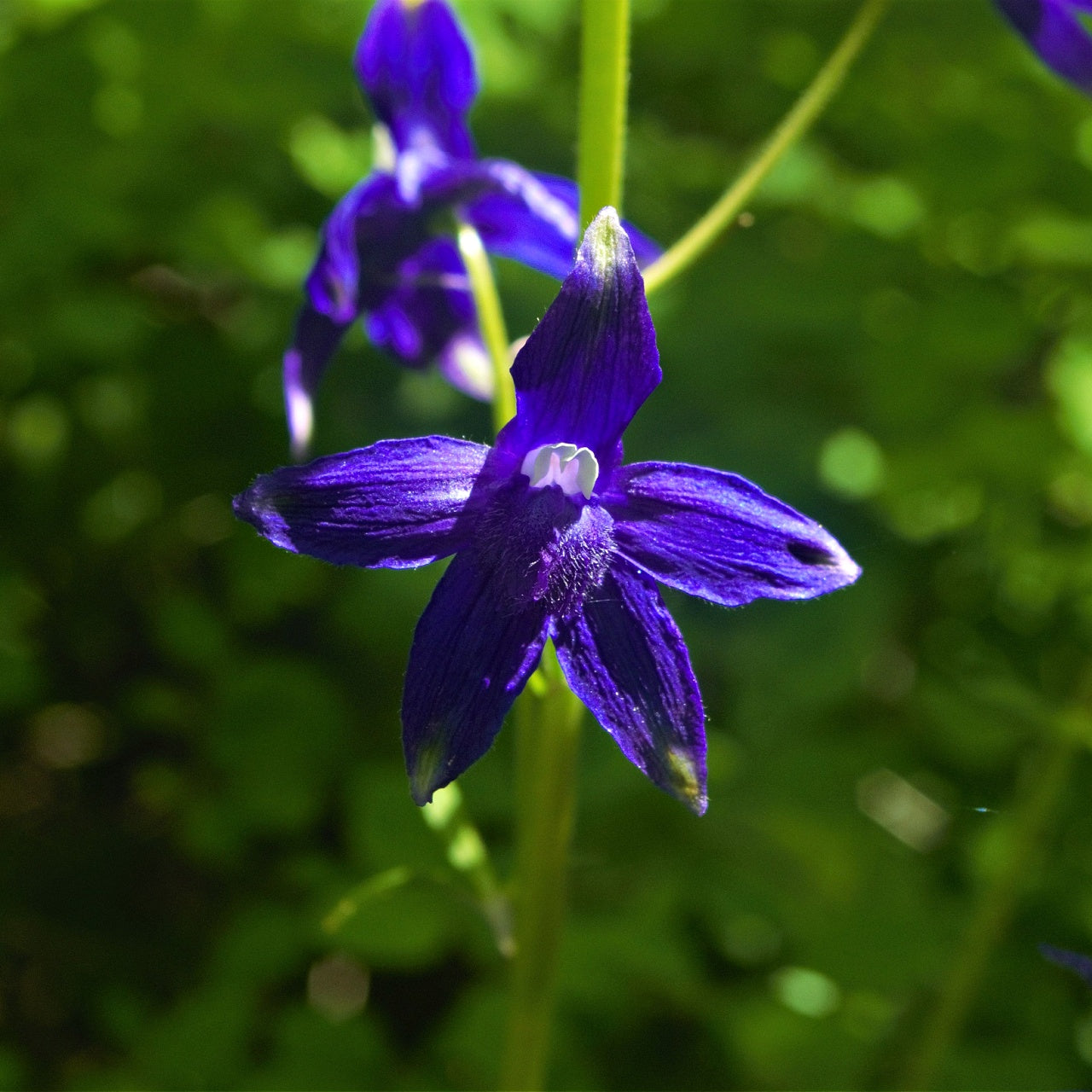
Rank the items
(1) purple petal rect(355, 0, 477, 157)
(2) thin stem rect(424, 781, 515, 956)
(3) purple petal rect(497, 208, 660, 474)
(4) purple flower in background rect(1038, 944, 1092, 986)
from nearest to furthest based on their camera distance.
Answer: (3) purple petal rect(497, 208, 660, 474), (4) purple flower in background rect(1038, 944, 1092, 986), (2) thin stem rect(424, 781, 515, 956), (1) purple petal rect(355, 0, 477, 157)

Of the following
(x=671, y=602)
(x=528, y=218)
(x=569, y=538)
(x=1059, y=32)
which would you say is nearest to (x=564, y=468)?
(x=569, y=538)

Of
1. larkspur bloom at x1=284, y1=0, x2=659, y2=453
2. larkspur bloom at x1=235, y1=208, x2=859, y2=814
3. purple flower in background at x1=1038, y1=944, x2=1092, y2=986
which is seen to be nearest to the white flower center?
larkspur bloom at x1=235, y1=208, x2=859, y2=814

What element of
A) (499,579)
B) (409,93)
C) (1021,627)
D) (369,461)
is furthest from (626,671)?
(1021,627)

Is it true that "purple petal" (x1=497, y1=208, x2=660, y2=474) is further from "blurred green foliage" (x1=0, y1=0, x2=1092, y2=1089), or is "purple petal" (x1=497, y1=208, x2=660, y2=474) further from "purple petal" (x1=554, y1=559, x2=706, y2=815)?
"blurred green foliage" (x1=0, y1=0, x2=1092, y2=1089)

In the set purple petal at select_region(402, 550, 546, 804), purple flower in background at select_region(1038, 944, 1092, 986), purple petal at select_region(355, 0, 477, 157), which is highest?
purple petal at select_region(355, 0, 477, 157)

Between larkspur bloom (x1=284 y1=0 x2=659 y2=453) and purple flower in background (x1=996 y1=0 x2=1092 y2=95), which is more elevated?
purple flower in background (x1=996 y1=0 x2=1092 y2=95)

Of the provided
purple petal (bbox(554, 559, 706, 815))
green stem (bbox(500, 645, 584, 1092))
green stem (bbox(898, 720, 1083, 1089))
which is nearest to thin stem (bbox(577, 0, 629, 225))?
purple petal (bbox(554, 559, 706, 815))

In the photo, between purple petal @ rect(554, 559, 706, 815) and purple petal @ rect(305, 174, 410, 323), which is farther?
purple petal @ rect(305, 174, 410, 323)

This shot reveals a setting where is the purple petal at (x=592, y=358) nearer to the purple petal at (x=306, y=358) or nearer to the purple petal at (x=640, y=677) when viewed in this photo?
the purple petal at (x=640, y=677)

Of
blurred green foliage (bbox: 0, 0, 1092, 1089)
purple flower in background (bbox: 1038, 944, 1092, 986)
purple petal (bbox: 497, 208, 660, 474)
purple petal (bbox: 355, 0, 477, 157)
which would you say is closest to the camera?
purple petal (bbox: 497, 208, 660, 474)
